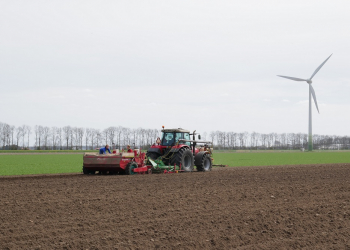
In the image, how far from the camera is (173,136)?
23.0 m

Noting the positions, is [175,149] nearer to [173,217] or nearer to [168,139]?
[168,139]

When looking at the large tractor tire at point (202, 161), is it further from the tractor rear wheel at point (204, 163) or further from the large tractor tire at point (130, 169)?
the large tractor tire at point (130, 169)

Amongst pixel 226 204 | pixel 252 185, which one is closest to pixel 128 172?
pixel 252 185

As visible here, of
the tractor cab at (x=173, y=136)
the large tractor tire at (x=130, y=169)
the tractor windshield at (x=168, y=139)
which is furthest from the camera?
the tractor windshield at (x=168, y=139)

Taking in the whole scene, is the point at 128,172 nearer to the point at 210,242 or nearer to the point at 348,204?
the point at 348,204

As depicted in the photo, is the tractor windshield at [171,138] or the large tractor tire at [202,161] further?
the large tractor tire at [202,161]

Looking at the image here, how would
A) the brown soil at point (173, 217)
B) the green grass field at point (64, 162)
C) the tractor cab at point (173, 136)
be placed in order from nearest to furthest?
the brown soil at point (173, 217)
the tractor cab at point (173, 136)
the green grass field at point (64, 162)

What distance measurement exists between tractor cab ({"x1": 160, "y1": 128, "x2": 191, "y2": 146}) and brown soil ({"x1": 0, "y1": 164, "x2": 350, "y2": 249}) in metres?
7.58

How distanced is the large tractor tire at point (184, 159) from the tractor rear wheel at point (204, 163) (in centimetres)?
89

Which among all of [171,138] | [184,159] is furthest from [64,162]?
[184,159]

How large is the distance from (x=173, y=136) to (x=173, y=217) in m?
13.1

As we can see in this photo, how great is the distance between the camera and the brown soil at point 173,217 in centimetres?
805

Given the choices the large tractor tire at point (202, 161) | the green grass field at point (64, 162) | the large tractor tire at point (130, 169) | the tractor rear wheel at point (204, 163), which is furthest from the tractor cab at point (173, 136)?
the green grass field at point (64, 162)

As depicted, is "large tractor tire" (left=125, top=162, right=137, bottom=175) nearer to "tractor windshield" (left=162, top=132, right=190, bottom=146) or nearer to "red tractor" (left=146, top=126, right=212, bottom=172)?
"red tractor" (left=146, top=126, right=212, bottom=172)
